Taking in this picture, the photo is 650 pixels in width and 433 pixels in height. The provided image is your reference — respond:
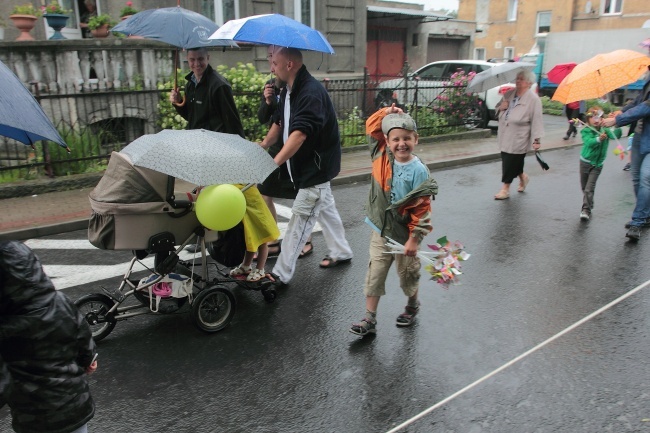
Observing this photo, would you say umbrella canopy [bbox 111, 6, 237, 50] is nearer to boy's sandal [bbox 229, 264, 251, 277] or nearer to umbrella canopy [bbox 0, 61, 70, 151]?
boy's sandal [bbox 229, 264, 251, 277]

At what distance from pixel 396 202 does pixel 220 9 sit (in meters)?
12.7

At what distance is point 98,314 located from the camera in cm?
378

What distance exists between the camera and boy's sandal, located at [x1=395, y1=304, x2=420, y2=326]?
418 cm

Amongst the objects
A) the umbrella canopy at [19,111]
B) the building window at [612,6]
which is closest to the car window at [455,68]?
the umbrella canopy at [19,111]

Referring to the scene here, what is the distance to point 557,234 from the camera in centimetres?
648

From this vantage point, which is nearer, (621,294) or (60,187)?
(621,294)

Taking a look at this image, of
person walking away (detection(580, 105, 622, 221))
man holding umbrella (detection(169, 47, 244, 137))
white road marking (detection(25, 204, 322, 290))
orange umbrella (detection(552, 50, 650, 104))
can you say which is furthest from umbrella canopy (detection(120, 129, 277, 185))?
person walking away (detection(580, 105, 622, 221))

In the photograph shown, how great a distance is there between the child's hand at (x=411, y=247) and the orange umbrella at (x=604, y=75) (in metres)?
3.64

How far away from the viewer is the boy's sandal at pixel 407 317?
4.18m

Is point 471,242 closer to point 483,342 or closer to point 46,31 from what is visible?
point 483,342

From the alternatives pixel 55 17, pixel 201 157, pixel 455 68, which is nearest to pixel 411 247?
pixel 201 157

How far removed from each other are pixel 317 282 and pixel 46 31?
33.1ft

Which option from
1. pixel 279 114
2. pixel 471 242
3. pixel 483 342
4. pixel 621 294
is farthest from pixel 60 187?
pixel 621 294

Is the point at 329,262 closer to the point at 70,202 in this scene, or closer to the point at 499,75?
the point at 70,202
